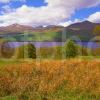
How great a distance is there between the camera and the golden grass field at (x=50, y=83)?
1276 centimetres

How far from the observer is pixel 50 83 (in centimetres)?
1408

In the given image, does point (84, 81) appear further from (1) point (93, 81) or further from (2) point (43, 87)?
(2) point (43, 87)

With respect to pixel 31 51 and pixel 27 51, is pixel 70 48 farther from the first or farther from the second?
pixel 27 51

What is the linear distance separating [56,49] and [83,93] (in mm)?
26887

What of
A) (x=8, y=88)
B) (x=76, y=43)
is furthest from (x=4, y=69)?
(x=76, y=43)

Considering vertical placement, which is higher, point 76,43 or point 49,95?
point 76,43

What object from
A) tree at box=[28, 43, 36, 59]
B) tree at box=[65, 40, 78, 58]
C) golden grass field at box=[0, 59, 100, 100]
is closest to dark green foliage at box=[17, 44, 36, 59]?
tree at box=[28, 43, 36, 59]

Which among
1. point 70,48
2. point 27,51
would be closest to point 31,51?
point 27,51

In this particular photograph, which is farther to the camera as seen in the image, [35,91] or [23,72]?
[23,72]

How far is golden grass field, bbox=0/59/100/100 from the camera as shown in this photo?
41.8 feet

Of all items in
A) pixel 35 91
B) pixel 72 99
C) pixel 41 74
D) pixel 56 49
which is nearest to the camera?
pixel 72 99

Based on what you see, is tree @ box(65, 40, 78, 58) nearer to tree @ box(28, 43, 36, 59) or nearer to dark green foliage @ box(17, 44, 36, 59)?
tree @ box(28, 43, 36, 59)

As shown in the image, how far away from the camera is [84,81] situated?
565 inches

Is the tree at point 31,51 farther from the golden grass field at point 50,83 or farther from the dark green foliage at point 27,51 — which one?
the golden grass field at point 50,83
